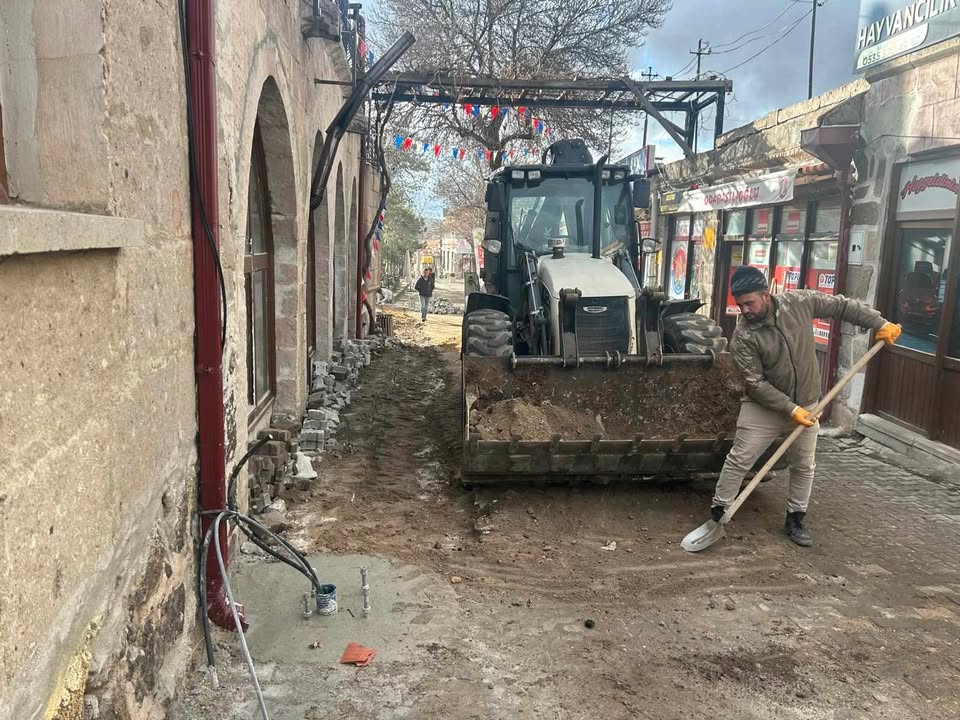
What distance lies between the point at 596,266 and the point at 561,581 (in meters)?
3.16

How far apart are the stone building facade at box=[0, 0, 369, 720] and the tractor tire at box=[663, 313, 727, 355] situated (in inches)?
157

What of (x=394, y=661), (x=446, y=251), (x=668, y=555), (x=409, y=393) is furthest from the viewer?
(x=446, y=251)

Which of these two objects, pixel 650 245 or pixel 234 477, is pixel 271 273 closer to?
pixel 234 477

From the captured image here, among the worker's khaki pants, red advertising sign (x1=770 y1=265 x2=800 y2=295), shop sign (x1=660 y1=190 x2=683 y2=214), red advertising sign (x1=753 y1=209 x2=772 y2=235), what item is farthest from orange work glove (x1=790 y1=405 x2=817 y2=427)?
shop sign (x1=660 y1=190 x2=683 y2=214)

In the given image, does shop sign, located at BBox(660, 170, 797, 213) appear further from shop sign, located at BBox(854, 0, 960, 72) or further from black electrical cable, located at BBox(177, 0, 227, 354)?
black electrical cable, located at BBox(177, 0, 227, 354)

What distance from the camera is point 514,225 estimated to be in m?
7.21

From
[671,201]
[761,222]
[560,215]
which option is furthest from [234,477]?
[671,201]

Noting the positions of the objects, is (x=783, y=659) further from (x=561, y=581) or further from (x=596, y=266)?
(x=596, y=266)

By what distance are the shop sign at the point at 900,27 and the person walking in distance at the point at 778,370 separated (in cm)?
345

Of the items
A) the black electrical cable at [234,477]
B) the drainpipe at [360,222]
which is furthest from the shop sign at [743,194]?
the black electrical cable at [234,477]

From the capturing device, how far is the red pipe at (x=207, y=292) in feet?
9.75

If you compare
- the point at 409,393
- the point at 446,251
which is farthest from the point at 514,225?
the point at 446,251

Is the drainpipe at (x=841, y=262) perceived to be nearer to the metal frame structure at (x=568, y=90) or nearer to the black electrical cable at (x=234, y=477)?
the metal frame structure at (x=568, y=90)

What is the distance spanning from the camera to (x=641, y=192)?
700 cm
